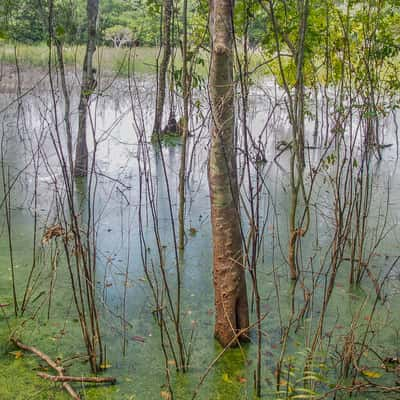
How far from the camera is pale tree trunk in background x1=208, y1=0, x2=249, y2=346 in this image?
2699 mm

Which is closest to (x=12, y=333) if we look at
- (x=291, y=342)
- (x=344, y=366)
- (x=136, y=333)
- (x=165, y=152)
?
(x=136, y=333)

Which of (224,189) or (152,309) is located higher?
(224,189)

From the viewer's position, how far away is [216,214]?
9.61 feet

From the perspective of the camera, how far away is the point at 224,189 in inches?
114

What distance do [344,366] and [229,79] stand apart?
1.40 metres

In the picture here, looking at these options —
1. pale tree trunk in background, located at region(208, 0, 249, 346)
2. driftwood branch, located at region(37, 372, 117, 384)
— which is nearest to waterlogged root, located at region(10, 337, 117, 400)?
driftwood branch, located at region(37, 372, 117, 384)

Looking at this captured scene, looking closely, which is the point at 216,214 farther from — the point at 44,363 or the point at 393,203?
the point at 393,203

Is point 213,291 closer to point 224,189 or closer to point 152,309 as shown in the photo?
point 152,309

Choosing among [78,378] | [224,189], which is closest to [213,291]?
[224,189]

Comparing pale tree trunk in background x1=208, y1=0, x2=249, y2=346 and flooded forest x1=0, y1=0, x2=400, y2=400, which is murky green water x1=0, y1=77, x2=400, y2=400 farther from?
pale tree trunk in background x1=208, y1=0, x2=249, y2=346

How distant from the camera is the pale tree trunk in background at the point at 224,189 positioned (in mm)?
2699

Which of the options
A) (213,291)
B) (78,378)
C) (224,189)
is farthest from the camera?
(213,291)

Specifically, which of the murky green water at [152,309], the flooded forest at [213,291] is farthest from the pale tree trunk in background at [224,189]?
the murky green water at [152,309]

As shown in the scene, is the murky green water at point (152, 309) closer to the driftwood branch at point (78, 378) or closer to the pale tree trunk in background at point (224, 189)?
the driftwood branch at point (78, 378)
